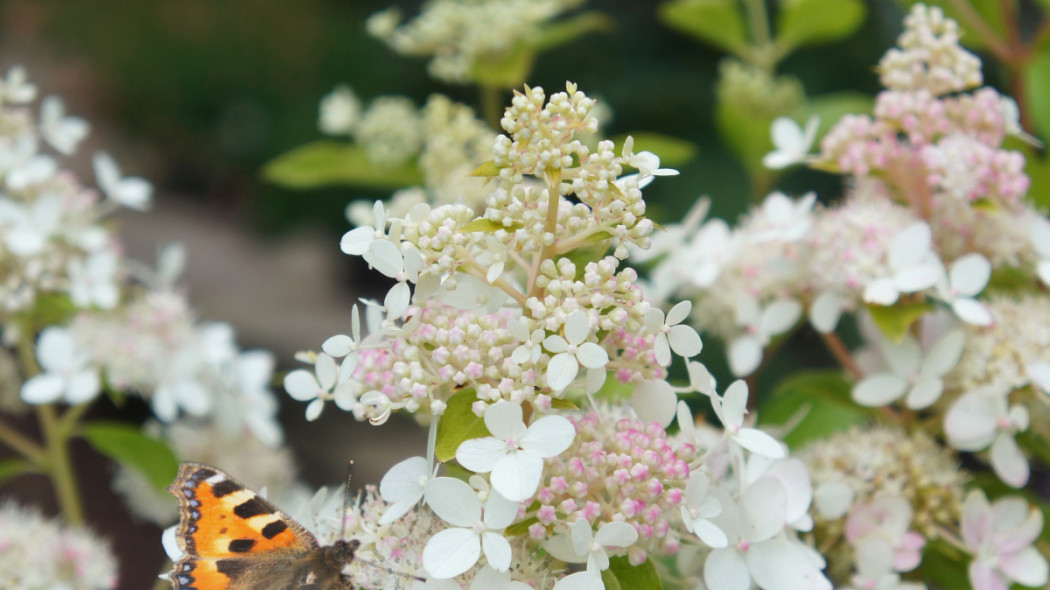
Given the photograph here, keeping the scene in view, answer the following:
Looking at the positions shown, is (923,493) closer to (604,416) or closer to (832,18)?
(604,416)

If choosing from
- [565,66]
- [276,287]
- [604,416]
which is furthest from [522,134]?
[276,287]

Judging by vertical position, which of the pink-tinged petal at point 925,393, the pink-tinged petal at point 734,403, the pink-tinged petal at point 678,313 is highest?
the pink-tinged petal at point 678,313

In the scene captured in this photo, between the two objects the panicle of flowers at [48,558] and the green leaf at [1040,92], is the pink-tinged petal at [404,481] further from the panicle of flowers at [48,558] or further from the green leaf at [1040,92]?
the green leaf at [1040,92]

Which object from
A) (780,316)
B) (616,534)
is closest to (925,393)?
(780,316)

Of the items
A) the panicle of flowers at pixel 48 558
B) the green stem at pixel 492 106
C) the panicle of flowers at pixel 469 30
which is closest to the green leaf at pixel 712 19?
the panicle of flowers at pixel 469 30

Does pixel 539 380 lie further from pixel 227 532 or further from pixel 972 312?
pixel 972 312

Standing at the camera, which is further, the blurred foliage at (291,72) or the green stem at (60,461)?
the blurred foliage at (291,72)
